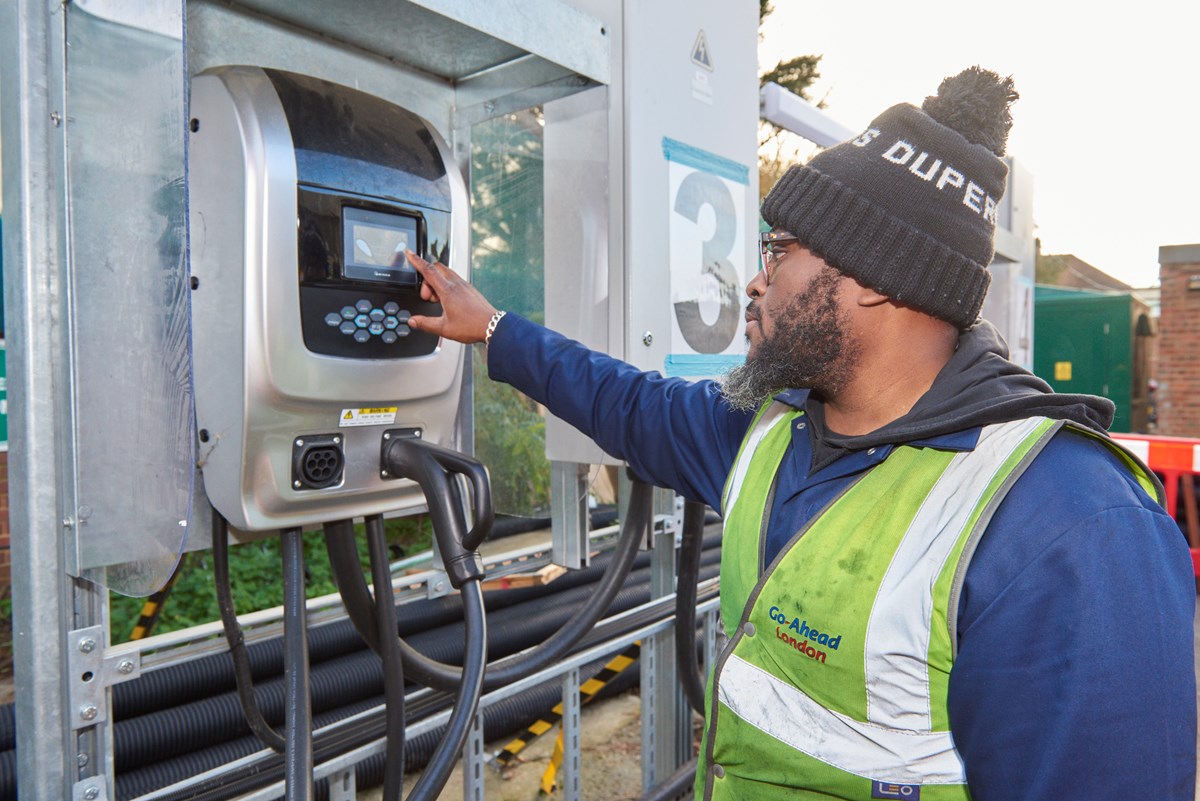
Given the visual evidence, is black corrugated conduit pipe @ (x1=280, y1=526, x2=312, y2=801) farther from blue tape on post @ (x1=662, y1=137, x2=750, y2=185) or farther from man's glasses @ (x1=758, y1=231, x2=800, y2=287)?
blue tape on post @ (x1=662, y1=137, x2=750, y2=185)

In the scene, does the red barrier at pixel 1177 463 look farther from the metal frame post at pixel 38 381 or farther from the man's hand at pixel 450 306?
the metal frame post at pixel 38 381

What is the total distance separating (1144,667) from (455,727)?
86 cm

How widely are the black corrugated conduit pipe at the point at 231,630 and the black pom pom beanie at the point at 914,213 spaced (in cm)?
100

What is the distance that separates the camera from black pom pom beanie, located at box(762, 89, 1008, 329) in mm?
1188

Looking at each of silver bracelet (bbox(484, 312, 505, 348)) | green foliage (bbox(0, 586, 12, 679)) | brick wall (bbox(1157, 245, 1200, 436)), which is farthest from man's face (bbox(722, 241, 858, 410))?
brick wall (bbox(1157, 245, 1200, 436))

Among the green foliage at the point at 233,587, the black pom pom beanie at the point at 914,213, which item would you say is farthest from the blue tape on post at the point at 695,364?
the green foliage at the point at 233,587

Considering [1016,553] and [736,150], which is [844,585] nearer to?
[1016,553]

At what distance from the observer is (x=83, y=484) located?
3.69 ft

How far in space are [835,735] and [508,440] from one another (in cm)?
108

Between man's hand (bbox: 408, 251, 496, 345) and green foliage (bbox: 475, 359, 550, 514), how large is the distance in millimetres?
498

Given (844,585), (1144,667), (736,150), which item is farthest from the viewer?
(736,150)

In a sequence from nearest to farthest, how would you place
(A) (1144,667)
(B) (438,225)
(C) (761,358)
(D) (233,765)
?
(A) (1144,667)
(C) (761,358)
(B) (438,225)
(D) (233,765)

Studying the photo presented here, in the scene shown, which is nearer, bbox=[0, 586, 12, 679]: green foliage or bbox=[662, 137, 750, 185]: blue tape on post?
bbox=[662, 137, 750, 185]: blue tape on post

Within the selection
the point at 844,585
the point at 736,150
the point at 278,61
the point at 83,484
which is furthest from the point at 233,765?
the point at 736,150
